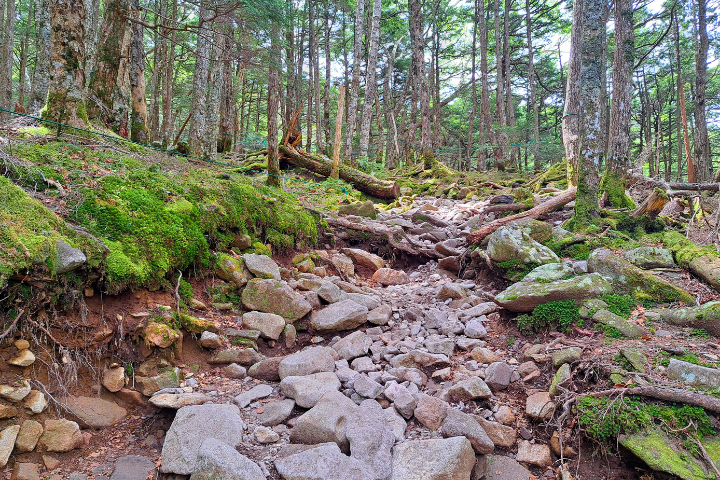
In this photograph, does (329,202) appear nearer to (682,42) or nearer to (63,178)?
(63,178)

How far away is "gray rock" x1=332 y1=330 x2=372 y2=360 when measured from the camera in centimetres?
383

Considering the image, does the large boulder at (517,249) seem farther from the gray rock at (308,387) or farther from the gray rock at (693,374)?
the gray rock at (308,387)

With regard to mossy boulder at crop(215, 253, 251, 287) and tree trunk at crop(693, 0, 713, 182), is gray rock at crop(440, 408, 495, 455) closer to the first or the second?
mossy boulder at crop(215, 253, 251, 287)

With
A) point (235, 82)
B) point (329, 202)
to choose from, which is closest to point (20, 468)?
point (329, 202)

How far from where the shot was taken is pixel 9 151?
3.41 m

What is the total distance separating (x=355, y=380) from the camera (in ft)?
10.7

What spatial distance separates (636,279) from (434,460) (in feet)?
11.0

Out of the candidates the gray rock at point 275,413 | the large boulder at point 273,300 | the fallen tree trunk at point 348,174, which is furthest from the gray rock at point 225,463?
the fallen tree trunk at point 348,174

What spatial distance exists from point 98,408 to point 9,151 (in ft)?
8.19

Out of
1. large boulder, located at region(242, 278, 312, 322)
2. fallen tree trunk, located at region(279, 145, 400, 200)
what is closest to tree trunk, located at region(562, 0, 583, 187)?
fallen tree trunk, located at region(279, 145, 400, 200)

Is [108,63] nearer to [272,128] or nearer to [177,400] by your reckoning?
[272,128]

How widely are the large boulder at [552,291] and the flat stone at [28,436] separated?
13.0ft

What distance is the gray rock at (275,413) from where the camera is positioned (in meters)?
2.76

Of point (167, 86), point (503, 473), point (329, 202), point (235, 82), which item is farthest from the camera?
point (235, 82)
